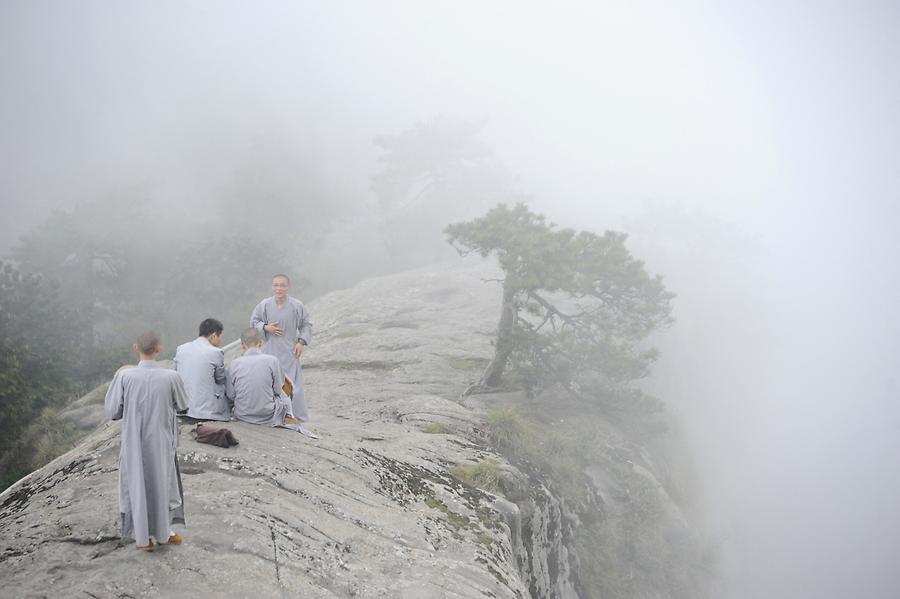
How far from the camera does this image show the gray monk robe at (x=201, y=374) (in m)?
7.89

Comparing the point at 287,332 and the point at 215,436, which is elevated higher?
the point at 287,332

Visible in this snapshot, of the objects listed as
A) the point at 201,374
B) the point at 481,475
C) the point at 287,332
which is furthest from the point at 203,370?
the point at 481,475

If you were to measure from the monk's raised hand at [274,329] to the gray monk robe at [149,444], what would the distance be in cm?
369

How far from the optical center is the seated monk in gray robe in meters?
8.34

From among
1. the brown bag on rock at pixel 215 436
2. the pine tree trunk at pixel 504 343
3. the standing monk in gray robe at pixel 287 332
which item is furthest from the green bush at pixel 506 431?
the brown bag on rock at pixel 215 436

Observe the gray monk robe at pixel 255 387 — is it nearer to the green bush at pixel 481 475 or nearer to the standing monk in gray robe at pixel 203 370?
the standing monk in gray robe at pixel 203 370

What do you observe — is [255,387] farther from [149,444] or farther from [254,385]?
[149,444]

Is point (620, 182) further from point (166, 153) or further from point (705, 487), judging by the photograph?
point (705, 487)

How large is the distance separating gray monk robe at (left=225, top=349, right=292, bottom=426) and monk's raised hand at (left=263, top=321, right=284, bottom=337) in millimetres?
812

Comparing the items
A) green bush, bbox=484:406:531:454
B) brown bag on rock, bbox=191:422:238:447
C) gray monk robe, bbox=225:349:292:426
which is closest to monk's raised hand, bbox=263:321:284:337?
gray monk robe, bbox=225:349:292:426

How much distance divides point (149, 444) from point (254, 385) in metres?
2.88

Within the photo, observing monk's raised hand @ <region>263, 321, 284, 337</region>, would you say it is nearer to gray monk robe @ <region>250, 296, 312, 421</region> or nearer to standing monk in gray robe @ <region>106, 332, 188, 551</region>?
gray monk robe @ <region>250, 296, 312, 421</region>

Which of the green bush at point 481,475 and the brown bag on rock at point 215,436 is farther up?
the brown bag on rock at point 215,436

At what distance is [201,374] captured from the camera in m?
7.97
